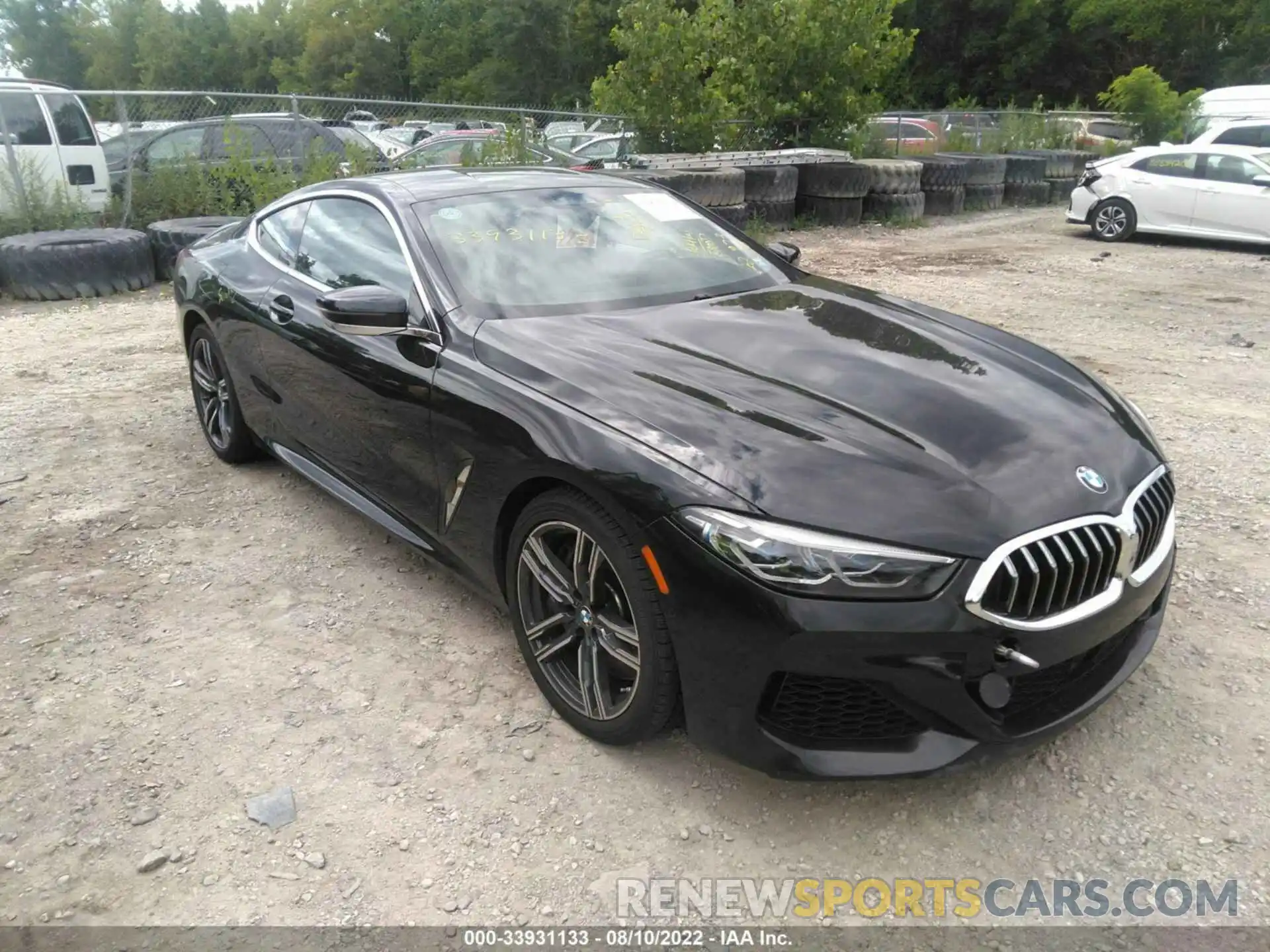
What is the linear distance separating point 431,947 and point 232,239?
12.4 ft

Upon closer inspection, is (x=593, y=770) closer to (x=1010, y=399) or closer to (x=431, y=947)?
(x=431, y=947)

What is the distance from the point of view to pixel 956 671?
2156 millimetres

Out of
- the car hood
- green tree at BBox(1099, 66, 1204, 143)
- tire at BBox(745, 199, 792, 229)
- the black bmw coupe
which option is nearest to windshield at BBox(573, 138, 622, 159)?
tire at BBox(745, 199, 792, 229)

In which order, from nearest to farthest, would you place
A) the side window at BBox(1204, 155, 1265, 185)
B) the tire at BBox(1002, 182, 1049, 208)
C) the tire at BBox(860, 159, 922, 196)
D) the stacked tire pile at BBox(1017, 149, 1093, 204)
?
the side window at BBox(1204, 155, 1265, 185) → the tire at BBox(860, 159, 922, 196) → the tire at BBox(1002, 182, 1049, 208) → the stacked tire pile at BBox(1017, 149, 1093, 204)

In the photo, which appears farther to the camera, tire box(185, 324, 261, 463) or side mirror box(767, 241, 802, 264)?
tire box(185, 324, 261, 463)

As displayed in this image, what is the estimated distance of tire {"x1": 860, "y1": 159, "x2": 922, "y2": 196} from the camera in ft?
45.2

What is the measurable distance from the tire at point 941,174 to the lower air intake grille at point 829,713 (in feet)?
46.6

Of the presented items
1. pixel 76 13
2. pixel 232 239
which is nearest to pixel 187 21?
pixel 76 13

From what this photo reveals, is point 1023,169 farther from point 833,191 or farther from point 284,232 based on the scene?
point 284,232

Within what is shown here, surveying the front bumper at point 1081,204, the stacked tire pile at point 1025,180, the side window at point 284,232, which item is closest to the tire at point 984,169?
the stacked tire pile at point 1025,180

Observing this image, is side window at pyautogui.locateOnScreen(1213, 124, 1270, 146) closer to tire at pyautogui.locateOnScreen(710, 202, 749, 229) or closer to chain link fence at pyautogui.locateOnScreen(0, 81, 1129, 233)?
tire at pyautogui.locateOnScreen(710, 202, 749, 229)

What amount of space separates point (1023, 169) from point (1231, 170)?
476 centimetres

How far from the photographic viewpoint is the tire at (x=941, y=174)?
1499 cm

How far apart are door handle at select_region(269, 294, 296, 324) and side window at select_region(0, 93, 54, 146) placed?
8.53m
